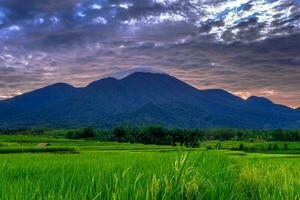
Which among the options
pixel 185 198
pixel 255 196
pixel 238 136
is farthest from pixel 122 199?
pixel 238 136

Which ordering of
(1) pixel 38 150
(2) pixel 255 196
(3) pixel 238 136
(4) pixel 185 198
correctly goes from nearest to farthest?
(4) pixel 185 198 → (2) pixel 255 196 → (1) pixel 38 150 → (3) pixel 238 136

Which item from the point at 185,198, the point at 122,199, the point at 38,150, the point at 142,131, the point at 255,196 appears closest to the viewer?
the point at 122,199

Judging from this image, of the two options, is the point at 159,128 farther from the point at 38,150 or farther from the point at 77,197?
the point at 77,197

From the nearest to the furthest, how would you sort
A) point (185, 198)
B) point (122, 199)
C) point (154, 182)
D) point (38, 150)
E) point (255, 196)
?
1. point (122, 199)
2. point (154, 182)
3. point (185, 198)
4. point (255, 196)
5. point (38, 150)

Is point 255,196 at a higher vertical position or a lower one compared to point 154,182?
lower

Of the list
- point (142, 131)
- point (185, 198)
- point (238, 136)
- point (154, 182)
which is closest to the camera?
point (154, 182)

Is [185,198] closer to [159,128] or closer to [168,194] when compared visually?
[168,194]

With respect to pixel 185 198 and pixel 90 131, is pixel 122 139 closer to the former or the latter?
pixel 90 131

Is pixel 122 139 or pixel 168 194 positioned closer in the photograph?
pixel 168 194

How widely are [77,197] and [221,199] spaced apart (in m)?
1.17

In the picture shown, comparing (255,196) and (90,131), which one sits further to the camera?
(90,131)

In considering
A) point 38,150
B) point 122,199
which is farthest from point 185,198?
point 38,150

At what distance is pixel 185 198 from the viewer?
3359mm

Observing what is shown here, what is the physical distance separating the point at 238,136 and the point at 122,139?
54771 millimetres
